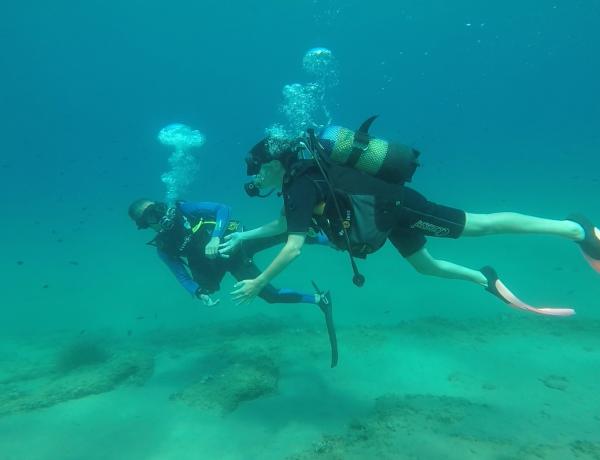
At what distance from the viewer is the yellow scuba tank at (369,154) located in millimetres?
4305

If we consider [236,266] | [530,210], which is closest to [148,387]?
[236,266]

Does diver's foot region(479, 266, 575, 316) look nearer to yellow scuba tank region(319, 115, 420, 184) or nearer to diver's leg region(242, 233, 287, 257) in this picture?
yellow scuba tank region(319, 115, 420, 184)

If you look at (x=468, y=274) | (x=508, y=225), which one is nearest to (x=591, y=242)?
(x=508, y=225)

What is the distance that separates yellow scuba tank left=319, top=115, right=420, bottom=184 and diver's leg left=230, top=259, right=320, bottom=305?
440 centimetres

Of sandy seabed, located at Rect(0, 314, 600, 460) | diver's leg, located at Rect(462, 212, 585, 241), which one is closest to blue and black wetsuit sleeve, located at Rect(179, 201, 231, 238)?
sandy seabed, located at Rect(0, 314, 600, 460)

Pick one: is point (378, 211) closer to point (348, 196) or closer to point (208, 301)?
point (348, 196)

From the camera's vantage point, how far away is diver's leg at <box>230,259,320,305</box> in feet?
26.9

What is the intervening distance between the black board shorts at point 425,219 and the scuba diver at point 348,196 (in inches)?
0.5

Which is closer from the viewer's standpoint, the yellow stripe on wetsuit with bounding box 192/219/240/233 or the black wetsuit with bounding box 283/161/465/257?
the black wetsuit with bounding box 283/161/465/257

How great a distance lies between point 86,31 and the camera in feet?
201

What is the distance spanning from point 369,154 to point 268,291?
4951 millimetres

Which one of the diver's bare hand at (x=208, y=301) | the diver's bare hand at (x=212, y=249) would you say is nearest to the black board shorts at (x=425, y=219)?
the diver's bare hand at (x=212, y=249)

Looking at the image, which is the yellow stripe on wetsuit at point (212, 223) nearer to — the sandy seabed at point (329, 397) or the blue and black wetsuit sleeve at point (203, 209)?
the blue and black wetsuit sleeve at point (203, 209)

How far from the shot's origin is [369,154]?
170 inches
